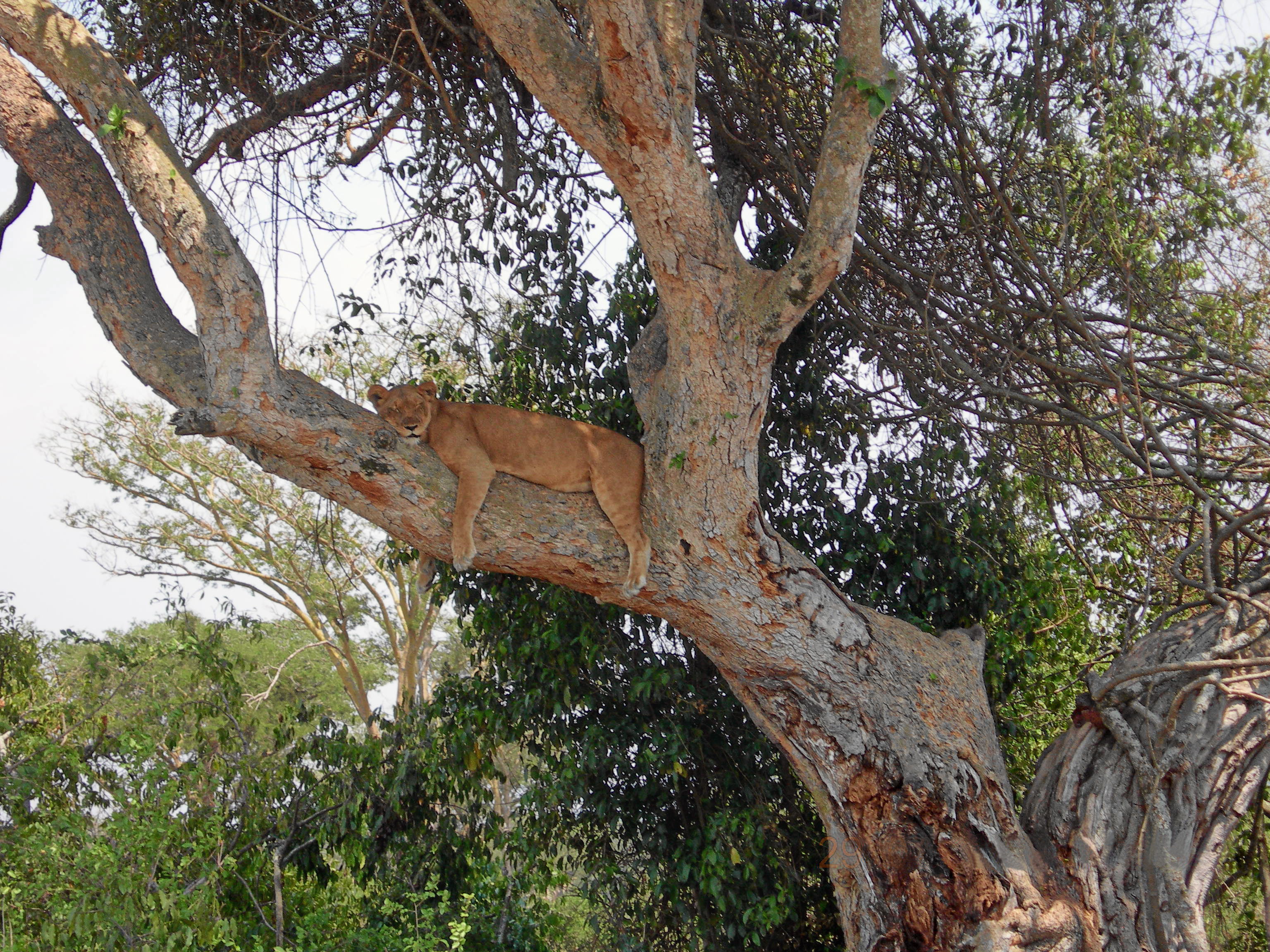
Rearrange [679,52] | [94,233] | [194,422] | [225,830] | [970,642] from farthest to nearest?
1. [225,830]
2. [970,642]
3. [94,233]
4. [679,52]
5. [194,422]

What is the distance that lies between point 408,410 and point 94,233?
6.13ft

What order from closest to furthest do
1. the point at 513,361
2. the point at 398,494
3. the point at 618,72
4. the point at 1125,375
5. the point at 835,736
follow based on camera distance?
the point at 618,72 → the point at 398,494 → the point at 835,736 → the point at 1125,375 → the point at 513,361

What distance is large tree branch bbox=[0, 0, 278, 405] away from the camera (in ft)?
16.0

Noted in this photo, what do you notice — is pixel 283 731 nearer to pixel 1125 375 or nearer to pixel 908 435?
pixel 908 435

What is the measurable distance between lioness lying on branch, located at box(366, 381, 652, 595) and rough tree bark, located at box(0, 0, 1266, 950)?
101 mm

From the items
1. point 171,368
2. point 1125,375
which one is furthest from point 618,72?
point 1125,375

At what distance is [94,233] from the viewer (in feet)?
17.8

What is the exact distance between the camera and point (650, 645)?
24.7 feet

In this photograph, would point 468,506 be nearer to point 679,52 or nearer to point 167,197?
point 167,197

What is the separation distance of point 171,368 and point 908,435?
530 cm

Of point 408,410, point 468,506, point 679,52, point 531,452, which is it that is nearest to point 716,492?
point 531,452

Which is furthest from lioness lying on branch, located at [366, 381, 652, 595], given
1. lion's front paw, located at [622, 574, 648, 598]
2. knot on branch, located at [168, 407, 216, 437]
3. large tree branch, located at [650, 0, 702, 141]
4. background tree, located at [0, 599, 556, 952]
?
background tree, located at [0, 599, 556, 952]

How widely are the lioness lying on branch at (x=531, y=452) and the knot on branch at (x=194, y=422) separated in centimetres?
98

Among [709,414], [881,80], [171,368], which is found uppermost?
[881,80]
